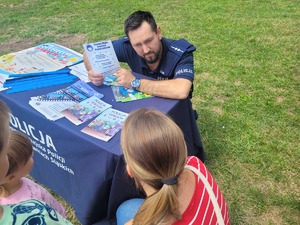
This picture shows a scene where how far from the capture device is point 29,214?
Answer: 2.99ft

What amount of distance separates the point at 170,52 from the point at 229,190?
1198 mm

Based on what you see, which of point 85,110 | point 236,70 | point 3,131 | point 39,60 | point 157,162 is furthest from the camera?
point 236,70

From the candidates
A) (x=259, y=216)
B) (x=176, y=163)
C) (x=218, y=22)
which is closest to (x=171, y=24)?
(x=218, y=22)

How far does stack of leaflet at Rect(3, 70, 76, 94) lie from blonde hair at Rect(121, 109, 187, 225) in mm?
1261

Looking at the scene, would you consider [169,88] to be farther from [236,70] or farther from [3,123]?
[236,70]

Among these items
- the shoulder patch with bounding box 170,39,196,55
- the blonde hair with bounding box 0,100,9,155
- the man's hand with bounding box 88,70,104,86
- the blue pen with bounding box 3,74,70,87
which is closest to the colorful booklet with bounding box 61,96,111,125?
the man's hand with bounding box 88,70,104,86

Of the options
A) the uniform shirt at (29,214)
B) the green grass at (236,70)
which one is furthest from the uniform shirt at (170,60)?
the uniform shirt at (29,214)

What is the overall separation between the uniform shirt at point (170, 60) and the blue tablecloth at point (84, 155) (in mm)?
252

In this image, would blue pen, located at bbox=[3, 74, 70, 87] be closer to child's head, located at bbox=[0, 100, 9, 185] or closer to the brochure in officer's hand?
the brochure in officer's hand

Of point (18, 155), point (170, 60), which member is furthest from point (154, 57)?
point (18, 155)

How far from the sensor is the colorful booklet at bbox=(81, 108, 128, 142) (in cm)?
181

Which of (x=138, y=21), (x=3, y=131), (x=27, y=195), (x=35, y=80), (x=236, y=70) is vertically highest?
(x=3, y=131)

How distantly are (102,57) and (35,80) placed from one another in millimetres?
545

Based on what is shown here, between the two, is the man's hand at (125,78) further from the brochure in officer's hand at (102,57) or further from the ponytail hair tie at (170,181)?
the ponytail hair tie at (170,181)
